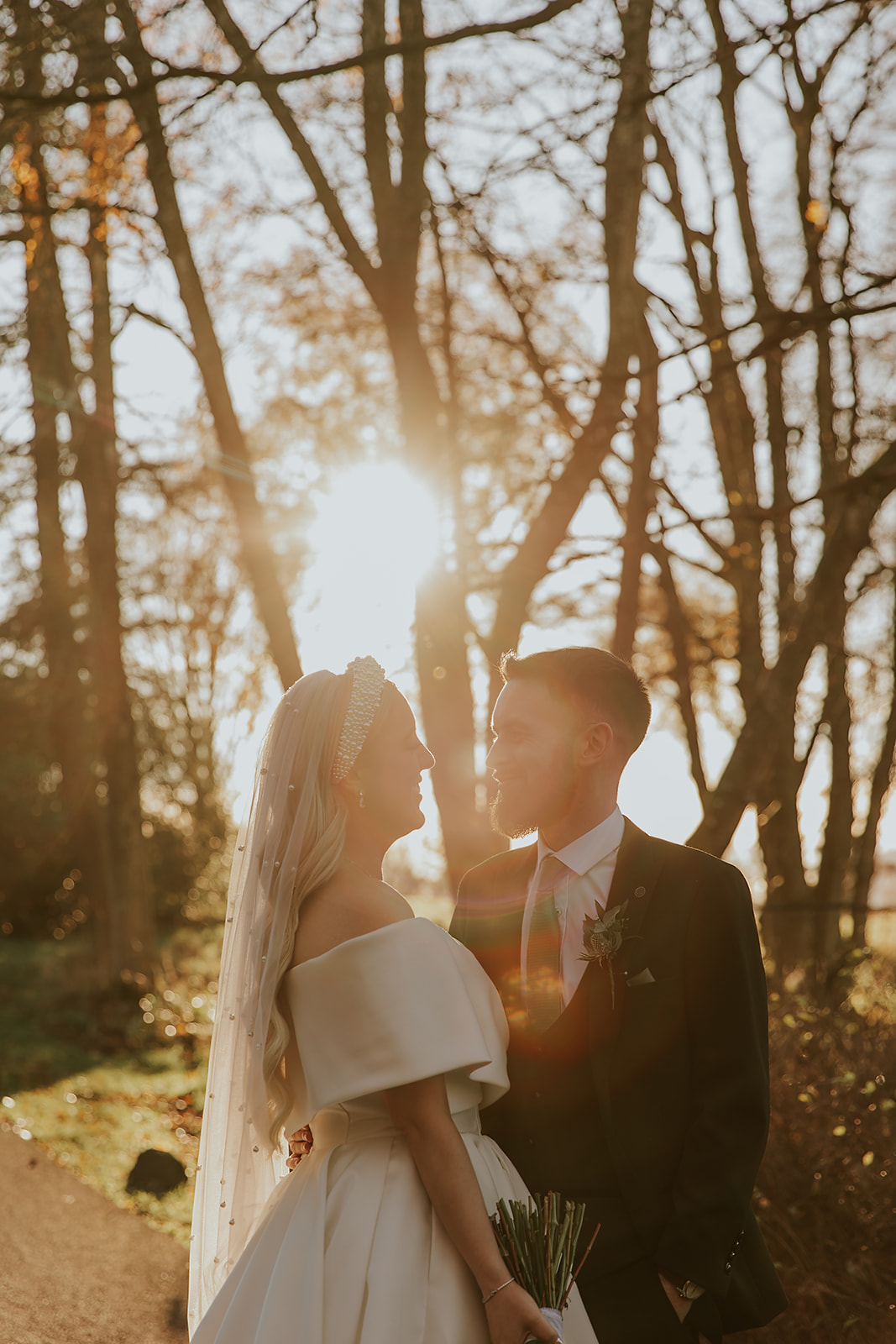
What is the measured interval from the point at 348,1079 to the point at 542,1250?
56 centimetres

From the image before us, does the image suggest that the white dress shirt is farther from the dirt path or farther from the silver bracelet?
the dirt path

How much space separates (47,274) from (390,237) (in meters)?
5.93

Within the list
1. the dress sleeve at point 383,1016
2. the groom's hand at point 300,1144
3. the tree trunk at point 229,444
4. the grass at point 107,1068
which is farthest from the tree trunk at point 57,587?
the dress sleeve at point 383,1016

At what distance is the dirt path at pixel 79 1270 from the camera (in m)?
4.84

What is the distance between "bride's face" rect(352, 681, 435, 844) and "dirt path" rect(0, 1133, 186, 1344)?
9.66 feet

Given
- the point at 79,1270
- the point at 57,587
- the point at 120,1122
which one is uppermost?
the point at 57,587

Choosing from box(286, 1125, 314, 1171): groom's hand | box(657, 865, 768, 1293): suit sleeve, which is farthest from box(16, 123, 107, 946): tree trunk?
box(657, 865, 768, 1293): suit sleeve

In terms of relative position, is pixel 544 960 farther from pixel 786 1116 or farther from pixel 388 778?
pixel 786 1116

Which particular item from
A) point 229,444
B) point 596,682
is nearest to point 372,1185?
point 596,682

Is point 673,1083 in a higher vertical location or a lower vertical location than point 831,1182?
higher

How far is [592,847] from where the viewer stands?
327 cm

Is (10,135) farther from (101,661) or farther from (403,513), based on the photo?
(101,661)

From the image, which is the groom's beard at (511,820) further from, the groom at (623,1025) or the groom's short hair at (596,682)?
the groom's short hair at (596,682)

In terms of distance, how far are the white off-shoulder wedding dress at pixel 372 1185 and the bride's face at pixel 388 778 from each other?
14.7 inches
